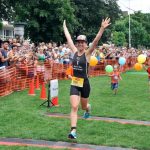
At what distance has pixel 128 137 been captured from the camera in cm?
854

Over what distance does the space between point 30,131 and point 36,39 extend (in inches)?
1228

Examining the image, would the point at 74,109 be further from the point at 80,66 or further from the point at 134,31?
the point at 134,31

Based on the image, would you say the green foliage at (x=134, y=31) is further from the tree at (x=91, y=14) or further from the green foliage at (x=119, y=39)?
the tree at (x=91, y=14)

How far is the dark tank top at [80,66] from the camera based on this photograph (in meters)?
8.38

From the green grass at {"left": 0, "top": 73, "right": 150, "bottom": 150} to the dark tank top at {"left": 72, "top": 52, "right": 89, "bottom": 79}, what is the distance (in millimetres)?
1203

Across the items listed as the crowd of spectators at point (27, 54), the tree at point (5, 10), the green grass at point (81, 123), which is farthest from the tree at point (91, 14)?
the green grass at point (81, 123)

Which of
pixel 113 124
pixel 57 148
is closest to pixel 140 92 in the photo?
pixel 113 124

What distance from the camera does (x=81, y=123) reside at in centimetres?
988

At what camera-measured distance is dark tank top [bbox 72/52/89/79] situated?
8.38 meters

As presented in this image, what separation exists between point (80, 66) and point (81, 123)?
1943 mm

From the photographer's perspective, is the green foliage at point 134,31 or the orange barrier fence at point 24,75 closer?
the orange barrier fence at point 24,75

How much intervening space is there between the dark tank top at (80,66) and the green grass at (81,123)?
1203 mm

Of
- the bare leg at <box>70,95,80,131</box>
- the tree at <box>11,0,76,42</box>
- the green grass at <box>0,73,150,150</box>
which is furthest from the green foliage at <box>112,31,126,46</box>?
the bare leg at <box>70,95,80,131</box>

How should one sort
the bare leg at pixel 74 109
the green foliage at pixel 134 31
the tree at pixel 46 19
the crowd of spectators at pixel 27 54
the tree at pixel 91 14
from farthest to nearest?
the green foliage at pixel 134 31 → the tree at pixel 91 14 → the tree at pixel 46 19 → the crowd of spectators at pixel 27 54 → the bare leg at pixel 74 109
